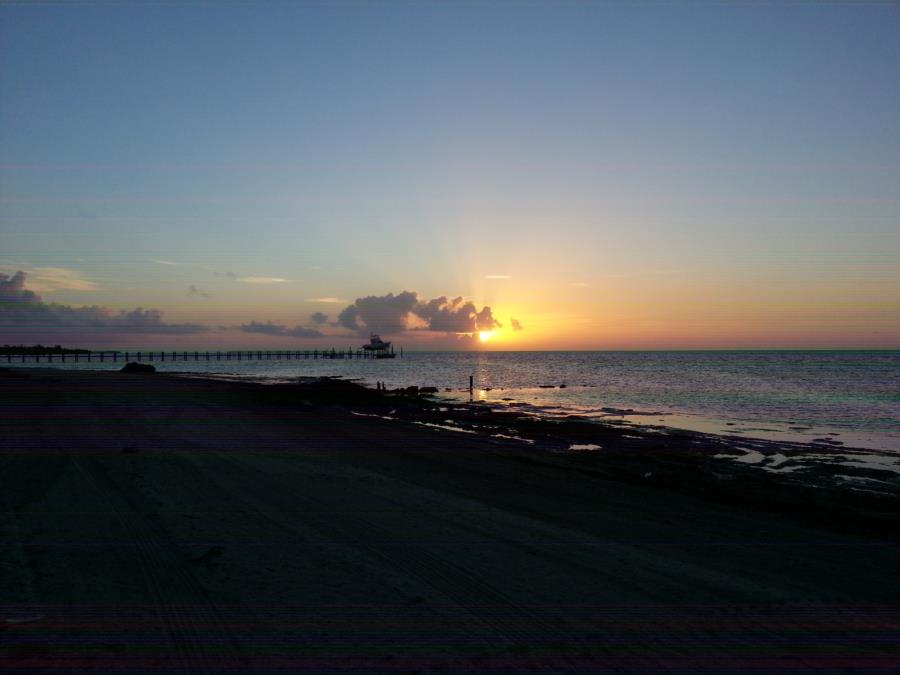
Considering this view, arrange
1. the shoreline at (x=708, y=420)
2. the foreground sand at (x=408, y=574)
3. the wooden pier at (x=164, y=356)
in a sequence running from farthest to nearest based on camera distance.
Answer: the wooden pier at (x=164, y=356)
the shoreline at (x=708, y=420)
the foreground sand at (x=408, y=574)

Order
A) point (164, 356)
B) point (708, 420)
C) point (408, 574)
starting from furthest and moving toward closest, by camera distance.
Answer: point (164, 356) → point (708, 420) → point (408, 574)

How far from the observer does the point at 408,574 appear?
613cm

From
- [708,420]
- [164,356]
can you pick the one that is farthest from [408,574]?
[164,356]

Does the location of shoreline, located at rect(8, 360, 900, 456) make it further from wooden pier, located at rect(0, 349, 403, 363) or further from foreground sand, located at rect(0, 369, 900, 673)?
wooden pier, located at rect(0, 349, 403, 363)

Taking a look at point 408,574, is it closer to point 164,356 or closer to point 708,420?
point 708,420

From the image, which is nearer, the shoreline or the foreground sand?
the foreground sand

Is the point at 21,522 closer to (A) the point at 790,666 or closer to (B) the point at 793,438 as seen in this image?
(A) the point at 790,666

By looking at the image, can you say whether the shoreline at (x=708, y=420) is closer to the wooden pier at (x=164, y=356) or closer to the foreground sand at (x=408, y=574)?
the foreground sand at (x=408, y=574)

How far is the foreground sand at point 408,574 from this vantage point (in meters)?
4.59

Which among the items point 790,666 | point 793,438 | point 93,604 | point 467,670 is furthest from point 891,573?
point 793,438

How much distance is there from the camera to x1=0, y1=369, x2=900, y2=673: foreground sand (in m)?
4.59

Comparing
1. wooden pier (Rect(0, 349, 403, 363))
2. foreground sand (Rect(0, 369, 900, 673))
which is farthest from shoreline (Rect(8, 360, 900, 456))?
wooden pier (Rect(0, 349, 403, 363))

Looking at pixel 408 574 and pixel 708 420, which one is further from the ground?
pixel 408 574

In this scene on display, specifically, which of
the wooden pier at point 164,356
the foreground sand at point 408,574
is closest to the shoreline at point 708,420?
the foreground sand at point 408,574
